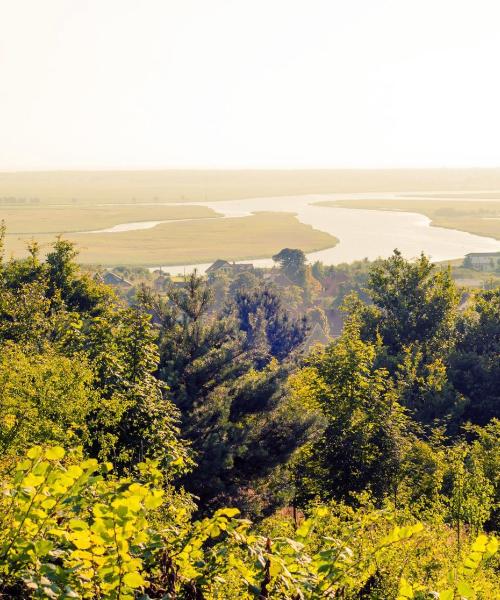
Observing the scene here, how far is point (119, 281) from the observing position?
128m

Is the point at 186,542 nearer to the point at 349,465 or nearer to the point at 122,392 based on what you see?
the point at 122,392

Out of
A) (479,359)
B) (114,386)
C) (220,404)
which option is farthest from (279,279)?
(114,386)

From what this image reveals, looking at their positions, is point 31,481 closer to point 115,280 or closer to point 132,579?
point 132,579

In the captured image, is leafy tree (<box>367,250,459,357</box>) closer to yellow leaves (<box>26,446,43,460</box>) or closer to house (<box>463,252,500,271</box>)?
yellow leaves (<box>26,446,43,460</box>)

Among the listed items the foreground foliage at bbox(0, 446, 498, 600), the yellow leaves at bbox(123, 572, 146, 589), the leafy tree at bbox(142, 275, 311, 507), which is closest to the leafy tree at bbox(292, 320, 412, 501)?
the leafy tree at bbox(142, 275, 311, 507)

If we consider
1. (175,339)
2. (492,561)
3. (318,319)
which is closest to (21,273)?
(175,339)

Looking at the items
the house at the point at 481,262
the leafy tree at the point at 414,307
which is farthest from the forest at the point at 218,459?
the house at the point at 481,262

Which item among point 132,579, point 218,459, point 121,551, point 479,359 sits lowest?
point 479,359

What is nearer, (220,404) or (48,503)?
(48,503)

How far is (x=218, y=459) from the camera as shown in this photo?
86.1ft

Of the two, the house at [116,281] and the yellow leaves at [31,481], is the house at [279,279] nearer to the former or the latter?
the house at [116,281]

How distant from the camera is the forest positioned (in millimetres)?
7352

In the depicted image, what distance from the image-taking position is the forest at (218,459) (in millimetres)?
7352

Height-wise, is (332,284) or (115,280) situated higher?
(115,280)
